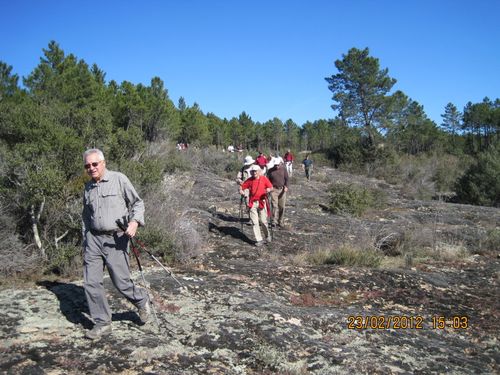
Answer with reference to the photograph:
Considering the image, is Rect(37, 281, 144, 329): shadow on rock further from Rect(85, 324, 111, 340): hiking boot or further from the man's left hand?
the man's left hand

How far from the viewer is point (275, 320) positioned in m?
4.61

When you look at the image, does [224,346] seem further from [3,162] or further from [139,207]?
[3,162]

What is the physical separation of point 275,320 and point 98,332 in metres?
1.83

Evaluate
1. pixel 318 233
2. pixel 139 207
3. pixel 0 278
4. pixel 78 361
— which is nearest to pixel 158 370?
pixel 78 361

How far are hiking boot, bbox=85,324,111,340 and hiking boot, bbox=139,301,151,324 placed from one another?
316 mm

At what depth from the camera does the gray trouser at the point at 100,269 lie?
13.0 ft

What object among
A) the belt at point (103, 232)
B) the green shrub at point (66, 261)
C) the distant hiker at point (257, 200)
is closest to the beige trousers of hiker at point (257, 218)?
the distant hiker at point (257, 200)

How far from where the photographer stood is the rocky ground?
3674 mm

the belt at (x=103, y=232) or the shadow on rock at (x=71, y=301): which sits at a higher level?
the belt at (x=103, y=232)

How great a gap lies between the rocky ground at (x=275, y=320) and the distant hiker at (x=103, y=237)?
0.31 m

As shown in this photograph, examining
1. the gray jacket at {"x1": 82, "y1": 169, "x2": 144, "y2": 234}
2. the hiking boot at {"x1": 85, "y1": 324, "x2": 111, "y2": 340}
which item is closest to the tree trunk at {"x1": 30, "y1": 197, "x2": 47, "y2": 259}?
the gray jacket at {"x1": 82, "y1": 169, "x2": 144, "y2": 234}

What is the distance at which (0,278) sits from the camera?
18.4 feet
